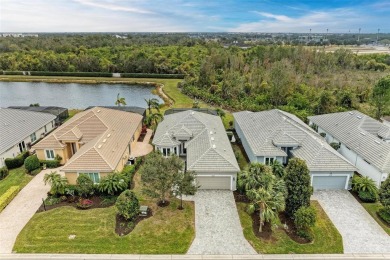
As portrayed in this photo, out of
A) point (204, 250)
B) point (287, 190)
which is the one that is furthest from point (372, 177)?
point (204, 250)

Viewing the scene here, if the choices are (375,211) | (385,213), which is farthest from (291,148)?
(385,213)

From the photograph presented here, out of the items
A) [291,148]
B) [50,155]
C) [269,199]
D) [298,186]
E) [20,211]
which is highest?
[298,186]

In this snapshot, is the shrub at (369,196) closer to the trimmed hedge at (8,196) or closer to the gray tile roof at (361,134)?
the gray tile roof at (361,134)

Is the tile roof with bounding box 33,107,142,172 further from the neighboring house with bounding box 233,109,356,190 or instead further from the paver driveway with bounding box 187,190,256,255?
the neighboring house with bounding box 233,109,356,190

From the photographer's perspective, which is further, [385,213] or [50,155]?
[50,155]

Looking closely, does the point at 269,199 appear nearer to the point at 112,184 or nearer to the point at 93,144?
the point at 112,184

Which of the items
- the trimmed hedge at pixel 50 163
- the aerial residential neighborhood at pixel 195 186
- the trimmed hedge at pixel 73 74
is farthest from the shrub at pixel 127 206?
the trimmed hedge at pixel 73 74
